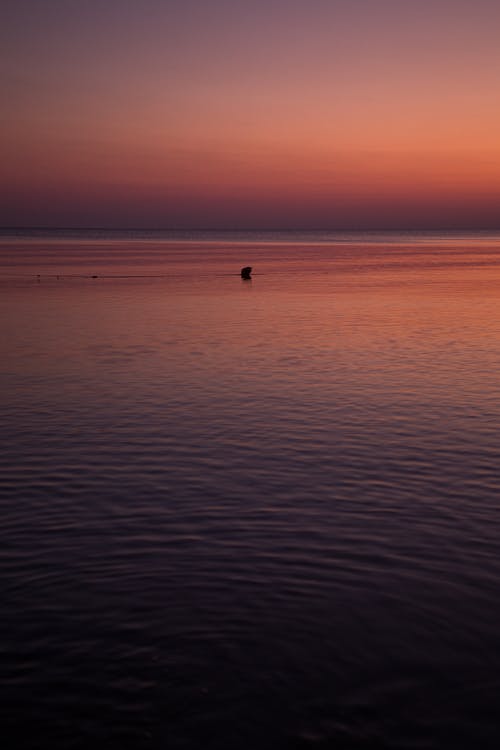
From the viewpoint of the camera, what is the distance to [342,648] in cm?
695

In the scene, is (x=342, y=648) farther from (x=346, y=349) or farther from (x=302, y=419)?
(x=346, y=349)

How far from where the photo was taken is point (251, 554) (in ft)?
29.4

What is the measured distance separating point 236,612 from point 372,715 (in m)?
2.01

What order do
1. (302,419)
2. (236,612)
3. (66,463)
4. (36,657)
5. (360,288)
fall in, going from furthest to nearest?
(360,288) < (302,419) < (66,463) < (236,612) < (36,657)

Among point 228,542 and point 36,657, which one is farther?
point 228,542

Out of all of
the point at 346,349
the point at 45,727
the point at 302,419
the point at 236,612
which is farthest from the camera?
the point at 346,349

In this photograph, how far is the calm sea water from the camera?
604 centimetres

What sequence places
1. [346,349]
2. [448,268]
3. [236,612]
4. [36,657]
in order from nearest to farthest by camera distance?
[36,657] < [236,612] < [346,349] < [448,268]

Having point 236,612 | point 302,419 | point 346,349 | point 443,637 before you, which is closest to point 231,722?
point 236,612

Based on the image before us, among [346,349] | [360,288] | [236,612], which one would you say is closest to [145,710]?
[236,612]

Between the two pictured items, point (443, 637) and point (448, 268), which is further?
point (448, 268)

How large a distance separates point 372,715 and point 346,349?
18.9 meters

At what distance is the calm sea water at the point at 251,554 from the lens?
6.04 meters

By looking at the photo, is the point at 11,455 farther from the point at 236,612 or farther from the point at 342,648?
the point at 342,648
